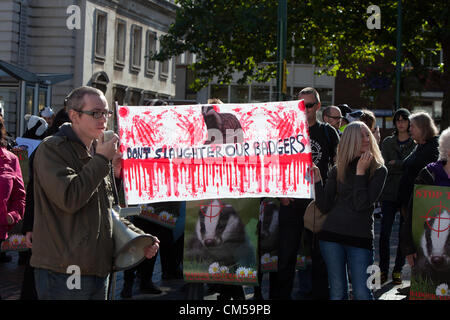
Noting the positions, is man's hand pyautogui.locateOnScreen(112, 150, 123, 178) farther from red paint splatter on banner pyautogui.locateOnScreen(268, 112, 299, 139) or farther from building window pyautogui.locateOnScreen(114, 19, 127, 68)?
building window pyautogui.locateOnScreen(114, 19, 127, 68)

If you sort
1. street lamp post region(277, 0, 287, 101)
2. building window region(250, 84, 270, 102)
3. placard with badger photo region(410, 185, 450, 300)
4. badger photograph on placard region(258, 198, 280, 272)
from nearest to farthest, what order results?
1. placard with badger photo region(410, 185, 450, 300)
2. badger photograph on placard region(258, 198, 280, 272)
3. street lamp post region(277, 0, 287, 101)
4. building window region(250, 84, 270, 102)

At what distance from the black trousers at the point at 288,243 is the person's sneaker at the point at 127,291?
1.56 m

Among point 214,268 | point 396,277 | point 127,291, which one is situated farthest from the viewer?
point 396,277

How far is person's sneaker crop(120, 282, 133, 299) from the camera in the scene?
8062 millimetres

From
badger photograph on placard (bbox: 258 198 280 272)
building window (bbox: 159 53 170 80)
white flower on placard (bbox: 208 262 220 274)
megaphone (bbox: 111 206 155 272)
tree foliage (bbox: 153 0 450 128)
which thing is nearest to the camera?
megaphone (bbox: 111 206 155 272)

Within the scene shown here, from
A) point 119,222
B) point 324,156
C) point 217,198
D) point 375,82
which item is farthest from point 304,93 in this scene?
point 375,82

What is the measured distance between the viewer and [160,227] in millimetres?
8578

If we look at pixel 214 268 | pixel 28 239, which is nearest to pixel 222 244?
pixel 214 268

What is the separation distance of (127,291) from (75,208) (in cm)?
411


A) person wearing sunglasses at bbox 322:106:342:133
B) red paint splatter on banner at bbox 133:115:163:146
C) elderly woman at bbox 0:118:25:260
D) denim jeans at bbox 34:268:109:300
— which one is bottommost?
denim jeans at bbox 34:268:109:300

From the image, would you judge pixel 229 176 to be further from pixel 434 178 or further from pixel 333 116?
pixel 333 116

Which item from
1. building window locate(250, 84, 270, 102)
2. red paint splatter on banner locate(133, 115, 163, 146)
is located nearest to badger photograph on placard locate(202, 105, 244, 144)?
red paint splatter on banner locate(133, 115, 163, 146)

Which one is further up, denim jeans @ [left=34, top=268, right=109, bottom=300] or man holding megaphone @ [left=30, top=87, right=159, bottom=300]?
man holding megaphone @ [left=30, top=87, right=159, bottom=300]

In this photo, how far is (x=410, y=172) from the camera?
8.24m
